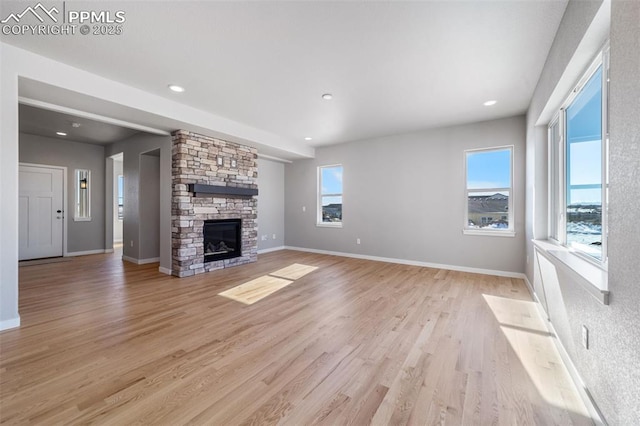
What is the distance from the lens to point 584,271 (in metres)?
1.70

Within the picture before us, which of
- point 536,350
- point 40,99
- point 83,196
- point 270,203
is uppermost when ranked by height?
point 40,99

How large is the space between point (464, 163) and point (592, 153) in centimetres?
294

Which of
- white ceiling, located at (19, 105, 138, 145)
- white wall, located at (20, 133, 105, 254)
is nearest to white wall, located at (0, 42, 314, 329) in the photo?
white ceiling, located at (19, 105, 138, 145)

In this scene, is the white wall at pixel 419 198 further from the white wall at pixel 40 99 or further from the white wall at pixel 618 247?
the white wall at pixel 40 99

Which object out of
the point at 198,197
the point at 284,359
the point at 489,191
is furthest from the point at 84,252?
the point at 489,191

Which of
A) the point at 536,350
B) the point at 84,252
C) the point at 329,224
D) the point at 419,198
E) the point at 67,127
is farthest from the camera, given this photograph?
the point at 329,224

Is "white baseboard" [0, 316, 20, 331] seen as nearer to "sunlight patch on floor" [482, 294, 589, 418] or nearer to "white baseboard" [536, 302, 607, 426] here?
"sunlight patch on floor" [482, 294, 589, 418]

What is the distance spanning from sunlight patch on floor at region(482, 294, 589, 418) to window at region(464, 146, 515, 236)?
1.69 meters

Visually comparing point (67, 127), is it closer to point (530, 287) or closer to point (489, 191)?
point (489, 191)

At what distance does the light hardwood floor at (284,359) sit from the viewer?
1.51 metres

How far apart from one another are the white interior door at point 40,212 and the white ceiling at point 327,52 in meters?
4.72

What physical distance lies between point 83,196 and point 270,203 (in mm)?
4662

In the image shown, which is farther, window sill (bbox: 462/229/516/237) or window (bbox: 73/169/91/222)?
window (bbox: 73/169/91/222)

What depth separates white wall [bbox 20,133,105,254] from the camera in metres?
5.76
